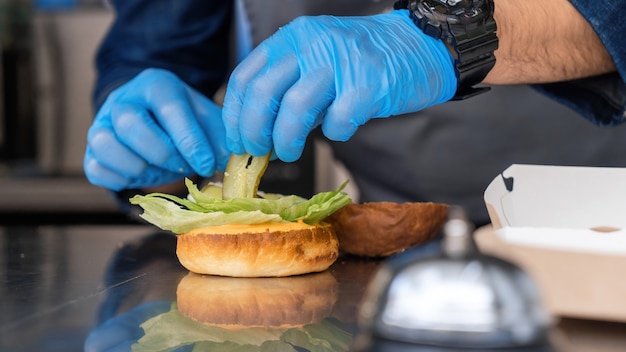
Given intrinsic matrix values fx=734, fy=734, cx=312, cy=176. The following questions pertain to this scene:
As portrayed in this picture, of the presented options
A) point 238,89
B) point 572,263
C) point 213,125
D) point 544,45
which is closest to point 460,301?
point 572,263

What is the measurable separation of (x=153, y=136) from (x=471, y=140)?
0.98 meters

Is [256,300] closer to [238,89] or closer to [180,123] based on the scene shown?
[238,89]

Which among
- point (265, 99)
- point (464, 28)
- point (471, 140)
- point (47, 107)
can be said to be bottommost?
point (47, 107)

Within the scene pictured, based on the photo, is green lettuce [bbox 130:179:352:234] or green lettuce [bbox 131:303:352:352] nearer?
green lettuce [bbox 131:303:352:352]

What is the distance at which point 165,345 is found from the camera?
0.78 metres

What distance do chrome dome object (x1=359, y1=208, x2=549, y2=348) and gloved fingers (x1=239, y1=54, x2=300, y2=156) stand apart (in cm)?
76

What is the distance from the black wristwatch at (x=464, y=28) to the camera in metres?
1.29

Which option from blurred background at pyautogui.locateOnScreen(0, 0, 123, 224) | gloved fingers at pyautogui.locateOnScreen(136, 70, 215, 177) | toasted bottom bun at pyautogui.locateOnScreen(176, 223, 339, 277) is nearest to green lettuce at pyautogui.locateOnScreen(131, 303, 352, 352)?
toasted bottom bun at pyautogui.locateOnScreen(176, 223, 339, 277)

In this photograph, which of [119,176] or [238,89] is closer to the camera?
[238,89]

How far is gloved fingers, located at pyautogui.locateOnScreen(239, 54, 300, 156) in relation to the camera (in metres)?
1.22

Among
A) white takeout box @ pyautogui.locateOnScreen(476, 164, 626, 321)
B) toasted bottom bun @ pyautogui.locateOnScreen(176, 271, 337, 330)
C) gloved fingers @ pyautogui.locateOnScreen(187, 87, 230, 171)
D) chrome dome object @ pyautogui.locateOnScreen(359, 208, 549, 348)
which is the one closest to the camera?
chrome dome object @ pyautogui.locateOnScreen(359, 208, 549, 348)

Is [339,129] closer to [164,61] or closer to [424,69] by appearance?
[424,69]

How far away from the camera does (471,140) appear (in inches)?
84.6

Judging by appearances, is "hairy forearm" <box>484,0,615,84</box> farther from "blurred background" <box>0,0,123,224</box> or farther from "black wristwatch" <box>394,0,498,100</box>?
"blurred background" <box>0,0,123,224</box>
